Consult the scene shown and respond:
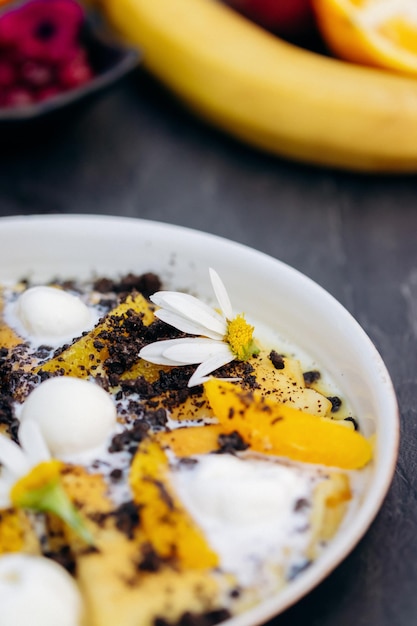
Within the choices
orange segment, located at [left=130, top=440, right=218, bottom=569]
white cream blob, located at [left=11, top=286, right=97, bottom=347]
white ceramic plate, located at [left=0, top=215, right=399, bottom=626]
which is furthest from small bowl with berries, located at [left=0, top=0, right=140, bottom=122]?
orange segment, located at [left=130, top=440, right=218, bottom=569]

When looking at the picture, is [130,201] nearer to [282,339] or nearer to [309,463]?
[282,339]

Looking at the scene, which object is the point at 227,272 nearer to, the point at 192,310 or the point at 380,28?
the point at 192,310

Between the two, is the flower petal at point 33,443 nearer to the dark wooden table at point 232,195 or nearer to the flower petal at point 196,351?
the flower petal at point 196,351

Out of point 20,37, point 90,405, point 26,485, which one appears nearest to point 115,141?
point 20,37

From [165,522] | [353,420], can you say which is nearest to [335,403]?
[353,420]

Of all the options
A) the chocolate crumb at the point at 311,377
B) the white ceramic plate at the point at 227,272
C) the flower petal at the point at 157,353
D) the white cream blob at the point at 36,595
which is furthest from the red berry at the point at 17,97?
the white cream blob at the point at 36,595
